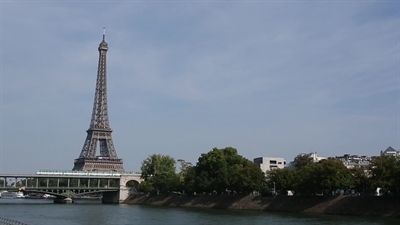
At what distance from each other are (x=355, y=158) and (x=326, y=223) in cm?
11913

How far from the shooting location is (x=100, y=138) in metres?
148

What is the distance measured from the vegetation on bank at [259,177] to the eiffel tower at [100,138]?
82.4ft

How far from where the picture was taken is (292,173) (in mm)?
81625

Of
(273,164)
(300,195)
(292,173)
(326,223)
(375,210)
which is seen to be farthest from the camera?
(273,164)

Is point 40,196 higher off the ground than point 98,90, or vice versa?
point 98,90

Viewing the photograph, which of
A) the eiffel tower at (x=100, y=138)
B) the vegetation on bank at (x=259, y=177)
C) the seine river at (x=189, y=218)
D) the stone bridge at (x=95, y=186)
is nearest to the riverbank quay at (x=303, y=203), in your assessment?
the vegetation on bank at (x=259, y=177)

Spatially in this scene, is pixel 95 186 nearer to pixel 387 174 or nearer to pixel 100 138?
pixel 100 138

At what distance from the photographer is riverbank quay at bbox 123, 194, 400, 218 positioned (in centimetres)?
6095

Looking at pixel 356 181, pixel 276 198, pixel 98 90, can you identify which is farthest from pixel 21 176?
pixel 356 181

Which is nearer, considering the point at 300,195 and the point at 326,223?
the point at 326,223

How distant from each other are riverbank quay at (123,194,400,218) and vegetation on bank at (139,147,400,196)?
130 centimetres

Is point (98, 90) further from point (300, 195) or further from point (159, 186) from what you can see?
point (300, 195)

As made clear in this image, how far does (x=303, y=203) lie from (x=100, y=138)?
87.5 meters

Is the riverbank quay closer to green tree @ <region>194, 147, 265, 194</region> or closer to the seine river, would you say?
green tree @ <region>194, 147, 265, 194</region>
